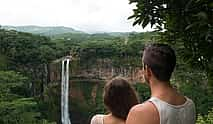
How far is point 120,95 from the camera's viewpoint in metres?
2.42

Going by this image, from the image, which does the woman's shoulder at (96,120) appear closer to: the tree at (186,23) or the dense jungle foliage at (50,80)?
the tree at (186,23)

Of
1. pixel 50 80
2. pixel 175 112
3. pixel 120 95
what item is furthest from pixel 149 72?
pixel 50 80

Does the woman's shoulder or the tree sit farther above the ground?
the tree

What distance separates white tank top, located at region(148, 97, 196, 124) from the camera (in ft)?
6.46

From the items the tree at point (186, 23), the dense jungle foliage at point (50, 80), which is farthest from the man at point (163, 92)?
the dense jungle foliage at point (50, 80)

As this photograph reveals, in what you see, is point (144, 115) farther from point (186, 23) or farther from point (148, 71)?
point (186, 23)

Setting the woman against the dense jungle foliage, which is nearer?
the woman

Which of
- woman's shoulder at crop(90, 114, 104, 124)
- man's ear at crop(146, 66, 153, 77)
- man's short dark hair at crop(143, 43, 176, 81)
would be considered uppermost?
man's short dark hair at crop(143, 43, 176, 81)

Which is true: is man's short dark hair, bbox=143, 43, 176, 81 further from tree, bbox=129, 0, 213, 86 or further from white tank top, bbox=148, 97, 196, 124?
tree, bbox=129, 0, 213, 86

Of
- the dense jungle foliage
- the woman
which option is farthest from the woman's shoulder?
the dense jungle foliage

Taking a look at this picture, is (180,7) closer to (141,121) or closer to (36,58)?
(141,121)

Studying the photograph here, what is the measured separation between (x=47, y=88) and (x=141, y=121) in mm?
30958

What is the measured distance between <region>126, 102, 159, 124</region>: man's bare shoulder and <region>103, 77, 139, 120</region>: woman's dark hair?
475mm

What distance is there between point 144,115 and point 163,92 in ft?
0.62
